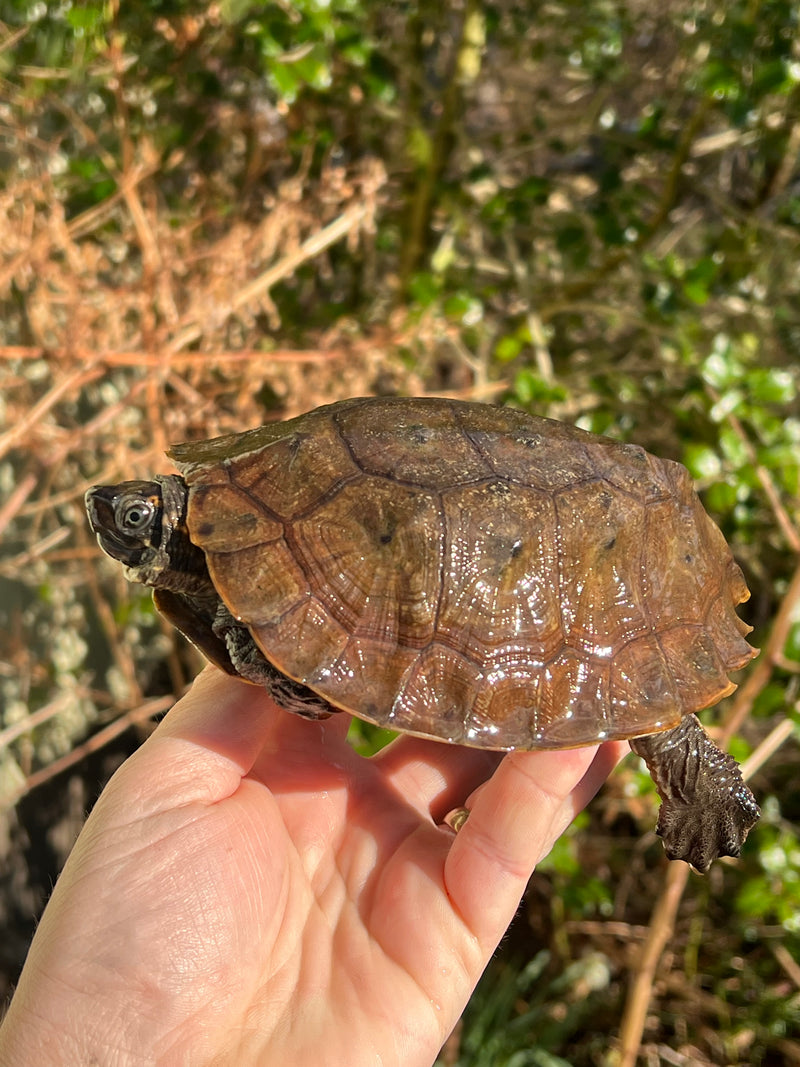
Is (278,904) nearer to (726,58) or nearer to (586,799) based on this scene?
(586,799)

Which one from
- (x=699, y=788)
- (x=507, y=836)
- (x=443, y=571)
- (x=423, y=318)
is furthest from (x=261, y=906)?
(x=423, y=318)

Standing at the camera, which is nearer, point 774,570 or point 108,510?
point 108,510

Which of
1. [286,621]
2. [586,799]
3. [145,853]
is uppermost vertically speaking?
[286,621]

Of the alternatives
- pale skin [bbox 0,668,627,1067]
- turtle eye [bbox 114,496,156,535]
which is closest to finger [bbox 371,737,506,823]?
pale skin [bbox 0,668,627,1067]

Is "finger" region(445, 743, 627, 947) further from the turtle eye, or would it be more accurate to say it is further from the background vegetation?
the turtle eye

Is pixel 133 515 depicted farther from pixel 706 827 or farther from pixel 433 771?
pixel 706 827

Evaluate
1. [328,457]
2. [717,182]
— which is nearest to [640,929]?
[328,457]

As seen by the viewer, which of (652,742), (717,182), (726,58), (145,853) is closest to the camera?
(145,853)

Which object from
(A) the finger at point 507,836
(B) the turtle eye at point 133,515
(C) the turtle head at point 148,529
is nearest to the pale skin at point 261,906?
(A) the finger at point 507,836

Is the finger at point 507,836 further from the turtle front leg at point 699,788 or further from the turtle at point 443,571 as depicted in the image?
the turtle front leg at point 699,788
